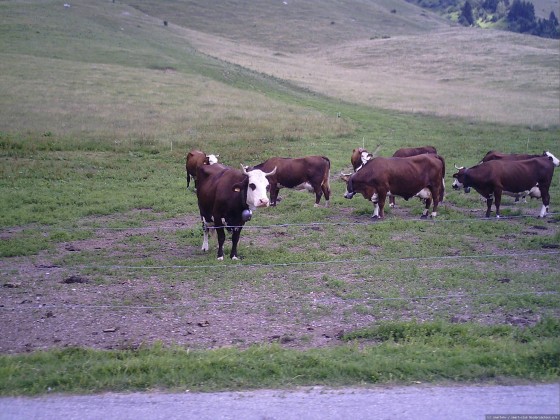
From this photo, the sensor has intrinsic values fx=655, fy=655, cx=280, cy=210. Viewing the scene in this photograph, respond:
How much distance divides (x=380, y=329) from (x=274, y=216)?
8.08 m

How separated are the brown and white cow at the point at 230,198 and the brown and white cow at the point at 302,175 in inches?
180

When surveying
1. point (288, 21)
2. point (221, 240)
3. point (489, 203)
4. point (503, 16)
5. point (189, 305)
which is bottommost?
point (189, 305)

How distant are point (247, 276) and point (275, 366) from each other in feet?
13.9

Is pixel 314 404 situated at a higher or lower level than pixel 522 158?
lower

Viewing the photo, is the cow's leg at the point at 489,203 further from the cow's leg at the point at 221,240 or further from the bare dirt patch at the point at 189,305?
the cow's leg at the point at 221,240

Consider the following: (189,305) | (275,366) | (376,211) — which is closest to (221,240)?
(189,305)

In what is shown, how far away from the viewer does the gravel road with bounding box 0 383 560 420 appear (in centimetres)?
518

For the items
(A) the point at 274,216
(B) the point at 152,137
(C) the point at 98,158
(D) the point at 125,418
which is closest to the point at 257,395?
(D) the point at 125,418

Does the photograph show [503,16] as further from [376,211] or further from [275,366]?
[275,366]

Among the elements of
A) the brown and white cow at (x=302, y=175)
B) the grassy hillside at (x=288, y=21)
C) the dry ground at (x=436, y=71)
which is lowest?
the brown and white cow at (x=302, y=175)

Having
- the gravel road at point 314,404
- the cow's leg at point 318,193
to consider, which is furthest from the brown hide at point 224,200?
the gravel road at point 314,404

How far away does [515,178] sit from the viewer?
1532cm

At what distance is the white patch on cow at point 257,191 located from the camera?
11.4 m

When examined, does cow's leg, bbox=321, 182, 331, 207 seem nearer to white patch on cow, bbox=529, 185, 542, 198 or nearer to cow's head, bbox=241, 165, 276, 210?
white patch on cow, bbox=529, 185, 542, 198
